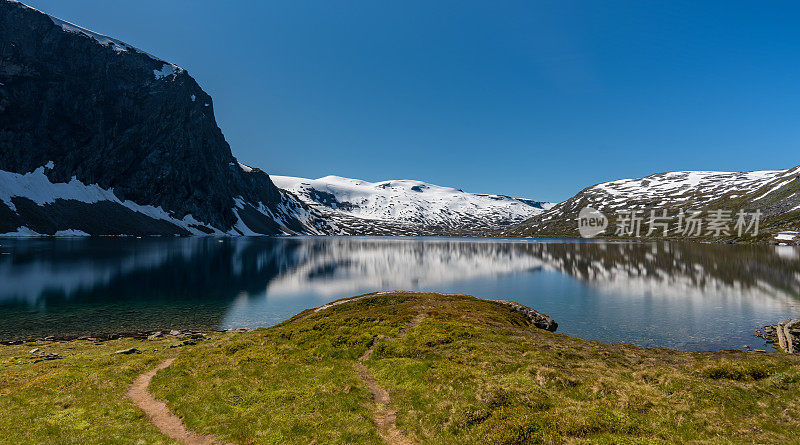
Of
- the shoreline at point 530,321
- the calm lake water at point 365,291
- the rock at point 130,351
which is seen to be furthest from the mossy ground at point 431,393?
the calm lake water at point 365,291

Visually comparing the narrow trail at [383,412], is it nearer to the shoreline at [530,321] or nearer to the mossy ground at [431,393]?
the mossy ground at [431,393]

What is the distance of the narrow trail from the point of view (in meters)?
14.9

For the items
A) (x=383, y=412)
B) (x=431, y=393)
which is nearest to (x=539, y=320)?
(x=431, y=393)

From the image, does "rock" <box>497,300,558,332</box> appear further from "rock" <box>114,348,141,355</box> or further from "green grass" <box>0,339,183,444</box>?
"rock" <box>114,348,141,355</box>

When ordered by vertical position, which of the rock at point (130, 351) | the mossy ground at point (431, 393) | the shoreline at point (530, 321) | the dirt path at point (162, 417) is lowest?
the shoreline at point (530, 321)

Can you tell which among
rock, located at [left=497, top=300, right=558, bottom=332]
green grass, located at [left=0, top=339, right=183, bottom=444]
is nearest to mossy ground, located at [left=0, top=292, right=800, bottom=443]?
green grass, located at [left=0, top=339, right=183, bottom=444]

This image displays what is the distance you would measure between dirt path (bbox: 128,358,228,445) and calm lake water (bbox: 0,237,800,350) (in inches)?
1006

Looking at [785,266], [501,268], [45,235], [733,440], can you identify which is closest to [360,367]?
[733,440]

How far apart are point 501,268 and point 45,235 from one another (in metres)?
229

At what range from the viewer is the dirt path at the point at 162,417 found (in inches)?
591

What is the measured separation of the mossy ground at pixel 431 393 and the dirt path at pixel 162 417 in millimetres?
388

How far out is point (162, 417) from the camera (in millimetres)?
16984

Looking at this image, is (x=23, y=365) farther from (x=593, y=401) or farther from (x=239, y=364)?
(x=593, y=401)

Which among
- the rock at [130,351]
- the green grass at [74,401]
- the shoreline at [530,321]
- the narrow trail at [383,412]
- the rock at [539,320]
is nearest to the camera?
the green grass at [74,401]
